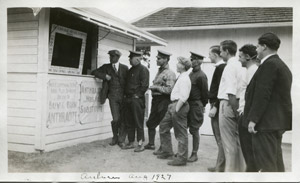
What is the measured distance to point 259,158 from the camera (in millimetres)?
2904

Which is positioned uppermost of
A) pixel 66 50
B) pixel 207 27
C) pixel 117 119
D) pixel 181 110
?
pixel 207 27

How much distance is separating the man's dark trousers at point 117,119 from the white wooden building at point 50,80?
1.15 feet

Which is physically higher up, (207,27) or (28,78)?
(207,27)

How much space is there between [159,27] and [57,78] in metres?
2.58

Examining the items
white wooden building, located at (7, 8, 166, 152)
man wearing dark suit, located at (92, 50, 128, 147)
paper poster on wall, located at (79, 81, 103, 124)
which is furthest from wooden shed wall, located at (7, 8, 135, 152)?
man wearing dark suit, located at (92, 50, 128, 147)

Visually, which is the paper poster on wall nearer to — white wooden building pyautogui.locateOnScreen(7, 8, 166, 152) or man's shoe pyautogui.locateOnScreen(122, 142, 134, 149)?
white wooden building pyautogui.locateOnScreen(7, 8, 166, 152)

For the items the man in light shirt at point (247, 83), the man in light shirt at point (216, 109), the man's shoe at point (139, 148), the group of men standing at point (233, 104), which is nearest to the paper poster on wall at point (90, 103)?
the group of men standing at point (233, 104)

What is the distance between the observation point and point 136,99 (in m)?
4.48

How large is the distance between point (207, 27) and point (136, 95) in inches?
74.8

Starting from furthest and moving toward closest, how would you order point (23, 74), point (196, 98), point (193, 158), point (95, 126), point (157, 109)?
1. point (95, 126)
2. point (157, 109)
3. point (196, 98)
4. point (193, 158)
5. point (23, 74)

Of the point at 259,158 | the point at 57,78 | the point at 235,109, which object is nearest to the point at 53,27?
the point at 57,78

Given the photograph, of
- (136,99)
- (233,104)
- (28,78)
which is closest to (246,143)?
(233,104)

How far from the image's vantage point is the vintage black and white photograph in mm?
3033

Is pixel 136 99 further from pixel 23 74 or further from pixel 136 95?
pixel 23 74
